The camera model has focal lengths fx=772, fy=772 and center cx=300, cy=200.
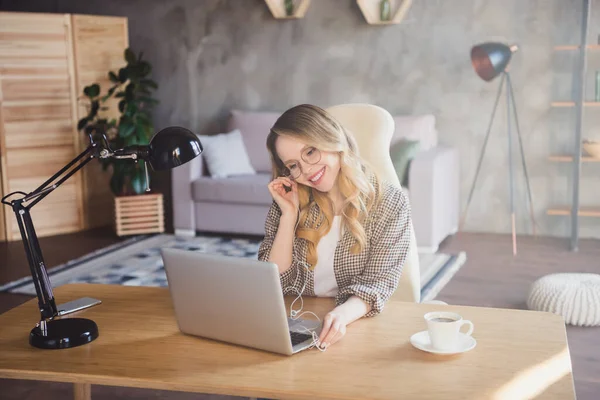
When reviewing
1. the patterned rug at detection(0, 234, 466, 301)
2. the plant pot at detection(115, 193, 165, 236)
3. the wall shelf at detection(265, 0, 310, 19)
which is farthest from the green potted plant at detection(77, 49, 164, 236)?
the wall shelf at detection(265, 0, 310, 19)

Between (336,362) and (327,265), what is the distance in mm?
532

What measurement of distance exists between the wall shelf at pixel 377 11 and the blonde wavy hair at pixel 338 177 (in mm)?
3898

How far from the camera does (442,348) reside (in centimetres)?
150

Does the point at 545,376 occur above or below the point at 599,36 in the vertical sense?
below

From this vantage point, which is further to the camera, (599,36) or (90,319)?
(599,36)

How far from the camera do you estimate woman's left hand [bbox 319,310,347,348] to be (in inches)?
61.1

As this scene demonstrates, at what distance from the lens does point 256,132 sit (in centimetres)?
595

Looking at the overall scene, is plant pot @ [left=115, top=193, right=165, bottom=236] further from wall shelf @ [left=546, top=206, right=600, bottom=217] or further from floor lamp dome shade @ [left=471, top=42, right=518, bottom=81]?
wall shelf @ [left=546, top=206, right=600, bottom=217]

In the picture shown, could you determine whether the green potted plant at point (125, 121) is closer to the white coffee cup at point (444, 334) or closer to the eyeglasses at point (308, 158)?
the eyeglasses at point (308, 158)

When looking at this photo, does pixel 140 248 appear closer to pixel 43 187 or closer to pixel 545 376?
pixel 43 187

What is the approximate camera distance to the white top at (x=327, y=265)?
1966 millimetres

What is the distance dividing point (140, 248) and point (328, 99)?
1.89m

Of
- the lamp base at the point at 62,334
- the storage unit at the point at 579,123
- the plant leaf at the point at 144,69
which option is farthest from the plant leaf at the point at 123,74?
the lamp base at the point at 62,334

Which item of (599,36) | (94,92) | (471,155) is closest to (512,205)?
(471,155)
